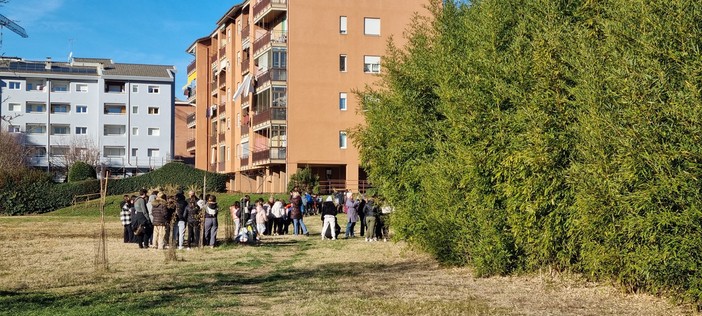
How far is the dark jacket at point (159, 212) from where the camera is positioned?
23.7 m

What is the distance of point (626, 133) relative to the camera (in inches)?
444

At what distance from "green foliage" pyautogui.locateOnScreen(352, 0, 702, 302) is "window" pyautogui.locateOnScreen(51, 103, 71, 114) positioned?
8035 centimetres

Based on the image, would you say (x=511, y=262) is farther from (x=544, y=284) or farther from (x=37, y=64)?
(x=37, y=64)

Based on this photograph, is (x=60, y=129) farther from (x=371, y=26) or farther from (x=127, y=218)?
(x=127, y=218)

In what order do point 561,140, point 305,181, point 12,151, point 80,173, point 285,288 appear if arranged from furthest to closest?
point 12,151 → point 80,173 → point 305,181 → point 285,288 → point 561,140

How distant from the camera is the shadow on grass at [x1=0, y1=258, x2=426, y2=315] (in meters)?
12.2

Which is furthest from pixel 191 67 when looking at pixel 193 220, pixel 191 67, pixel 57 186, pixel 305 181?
pixel 193 220

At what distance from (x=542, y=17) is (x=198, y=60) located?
7100cm

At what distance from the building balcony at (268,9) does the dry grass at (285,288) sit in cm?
3719

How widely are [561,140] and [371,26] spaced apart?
44.7 meters

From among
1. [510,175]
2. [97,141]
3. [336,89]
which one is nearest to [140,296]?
[510,175]

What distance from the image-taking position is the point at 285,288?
49.1 ft

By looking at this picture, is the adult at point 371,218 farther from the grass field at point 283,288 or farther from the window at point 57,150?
the window at point 57,150

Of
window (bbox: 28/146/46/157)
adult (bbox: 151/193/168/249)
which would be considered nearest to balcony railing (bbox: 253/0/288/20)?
adult (bbox: 151/193/168/249)
